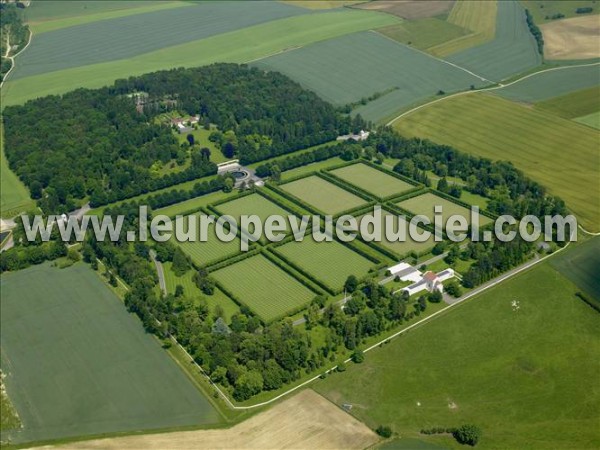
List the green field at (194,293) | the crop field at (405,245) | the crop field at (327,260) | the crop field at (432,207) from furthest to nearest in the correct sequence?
the crop field at (432,207) < the crop field at (405,245) < the crop field at (327,260) < the green field at (194,293)

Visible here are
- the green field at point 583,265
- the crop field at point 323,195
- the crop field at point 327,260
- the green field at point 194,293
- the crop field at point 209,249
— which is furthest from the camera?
the crop field at point 323,195

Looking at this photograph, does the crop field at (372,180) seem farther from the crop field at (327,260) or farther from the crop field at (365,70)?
the crop field at (365,70)

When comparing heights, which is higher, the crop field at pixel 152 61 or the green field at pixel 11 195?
the crop field at pixel 152 61

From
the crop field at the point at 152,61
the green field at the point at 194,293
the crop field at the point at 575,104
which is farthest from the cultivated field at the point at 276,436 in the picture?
the crop field at the point at 152,61

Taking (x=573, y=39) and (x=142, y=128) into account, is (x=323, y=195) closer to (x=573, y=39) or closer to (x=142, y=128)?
(x=142, y=128)

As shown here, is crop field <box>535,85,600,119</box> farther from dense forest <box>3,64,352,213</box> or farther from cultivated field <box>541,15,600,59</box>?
dense forest <box>3,64,352,213</box>

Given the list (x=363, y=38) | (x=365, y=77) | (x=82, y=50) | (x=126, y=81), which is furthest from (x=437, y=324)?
(x=82, y=50)

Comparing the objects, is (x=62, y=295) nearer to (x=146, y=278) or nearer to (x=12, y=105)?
(x=146, y=278)

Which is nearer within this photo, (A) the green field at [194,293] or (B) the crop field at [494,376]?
(B) the crop field at [494,376]

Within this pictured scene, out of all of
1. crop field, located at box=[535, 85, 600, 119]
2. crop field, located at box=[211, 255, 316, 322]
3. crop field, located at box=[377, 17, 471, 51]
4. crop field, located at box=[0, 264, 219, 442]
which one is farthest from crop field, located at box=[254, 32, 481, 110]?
crop field, located at box=[0, 264, 219, 442]
